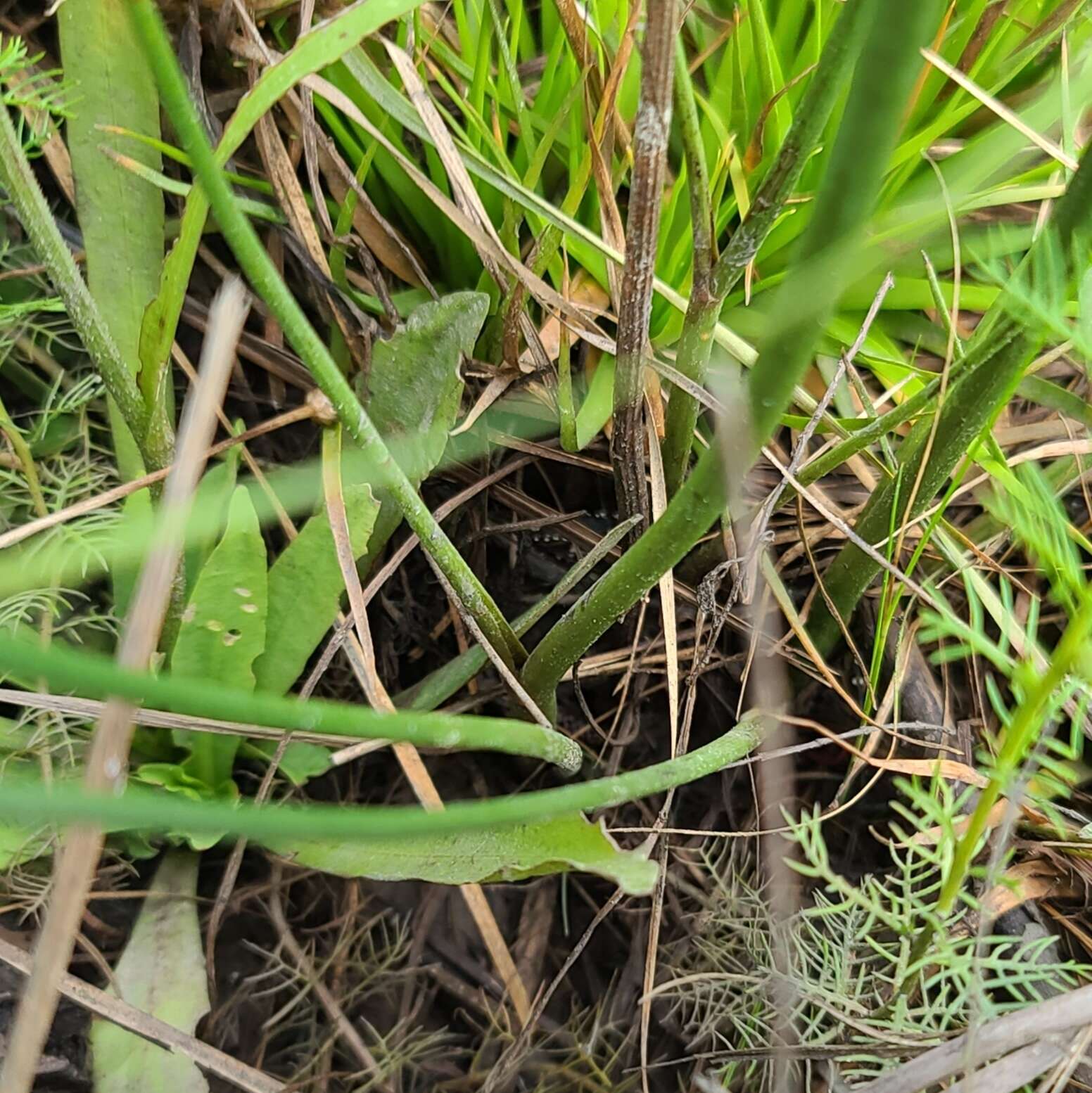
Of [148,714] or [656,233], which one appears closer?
[656,233]

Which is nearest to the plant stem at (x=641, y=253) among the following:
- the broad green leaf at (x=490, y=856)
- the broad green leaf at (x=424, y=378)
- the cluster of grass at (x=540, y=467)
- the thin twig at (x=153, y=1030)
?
the cluster of grass at (x=540, y=467)

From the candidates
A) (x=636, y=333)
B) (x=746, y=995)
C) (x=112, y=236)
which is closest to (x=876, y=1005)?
(x=746, y=995)

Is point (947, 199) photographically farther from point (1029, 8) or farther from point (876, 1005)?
point (876, 1005)

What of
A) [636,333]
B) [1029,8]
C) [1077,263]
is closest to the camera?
[1077,263]

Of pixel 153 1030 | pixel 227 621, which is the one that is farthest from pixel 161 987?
pixel 227 621

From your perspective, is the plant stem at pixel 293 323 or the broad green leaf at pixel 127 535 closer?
the plant stem at pixel 293 323

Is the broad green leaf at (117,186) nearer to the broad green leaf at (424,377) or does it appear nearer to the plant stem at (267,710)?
the broad green leaf at (424,377)
